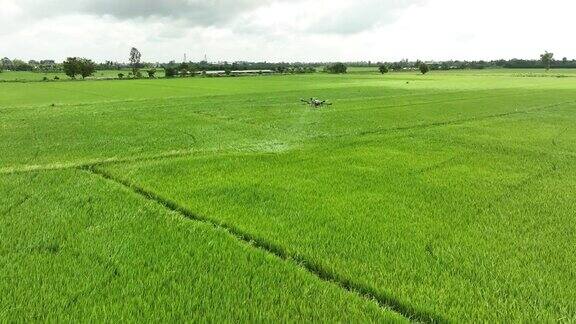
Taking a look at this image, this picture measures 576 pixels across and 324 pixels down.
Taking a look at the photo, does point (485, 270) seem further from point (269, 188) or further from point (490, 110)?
point (490, 110)

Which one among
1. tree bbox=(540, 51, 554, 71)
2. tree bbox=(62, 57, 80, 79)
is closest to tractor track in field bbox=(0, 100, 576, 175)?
tree bbox=(62, 57, 80, 79)

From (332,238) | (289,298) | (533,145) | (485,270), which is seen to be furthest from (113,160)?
(533,145)

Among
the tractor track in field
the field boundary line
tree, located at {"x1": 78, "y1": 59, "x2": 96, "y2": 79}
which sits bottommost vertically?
the field boundary line

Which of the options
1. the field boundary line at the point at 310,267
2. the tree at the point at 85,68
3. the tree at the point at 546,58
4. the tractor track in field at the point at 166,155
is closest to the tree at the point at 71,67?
the tree at the point at 85,68

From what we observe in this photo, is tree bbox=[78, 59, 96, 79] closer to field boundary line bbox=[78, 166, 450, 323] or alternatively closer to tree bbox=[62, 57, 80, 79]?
tree bbox=[62, 57, 80, 79]

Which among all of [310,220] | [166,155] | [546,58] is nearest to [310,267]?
[310,220]

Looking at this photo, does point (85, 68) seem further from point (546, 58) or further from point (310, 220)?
point (546, 58)
